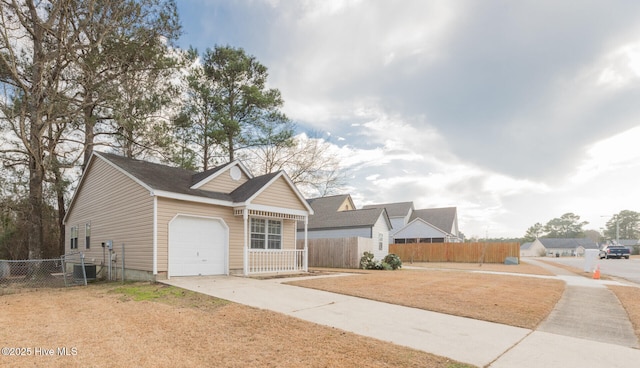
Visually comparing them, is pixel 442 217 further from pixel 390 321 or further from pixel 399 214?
pixel 390 321

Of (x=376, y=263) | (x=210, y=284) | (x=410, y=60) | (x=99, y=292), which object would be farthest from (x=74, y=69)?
(x=376, y=263)

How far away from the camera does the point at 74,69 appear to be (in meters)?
17.3

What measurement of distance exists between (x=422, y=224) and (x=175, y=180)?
2983 centimetres

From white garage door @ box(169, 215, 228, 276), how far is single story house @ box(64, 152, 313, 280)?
1.3 inches

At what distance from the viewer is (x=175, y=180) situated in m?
13.8

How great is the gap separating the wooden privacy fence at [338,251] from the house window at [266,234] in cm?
598

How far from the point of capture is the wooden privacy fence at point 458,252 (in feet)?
95.8

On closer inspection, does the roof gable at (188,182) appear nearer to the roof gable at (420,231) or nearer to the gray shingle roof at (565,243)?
the roof gable at (420,231)

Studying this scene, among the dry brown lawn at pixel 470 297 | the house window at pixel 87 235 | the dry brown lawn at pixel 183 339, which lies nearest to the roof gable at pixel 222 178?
the dry brown lawn at pixel 470 297

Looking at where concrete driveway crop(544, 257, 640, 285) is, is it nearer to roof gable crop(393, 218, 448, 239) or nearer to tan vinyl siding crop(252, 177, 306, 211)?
roof gable crop(393, 218, 448, 239)

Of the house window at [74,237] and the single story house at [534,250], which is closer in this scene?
the house window at [74,237]

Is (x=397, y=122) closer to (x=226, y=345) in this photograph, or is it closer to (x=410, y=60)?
(x=410, y=60)

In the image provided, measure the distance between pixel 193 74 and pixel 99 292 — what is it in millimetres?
17858

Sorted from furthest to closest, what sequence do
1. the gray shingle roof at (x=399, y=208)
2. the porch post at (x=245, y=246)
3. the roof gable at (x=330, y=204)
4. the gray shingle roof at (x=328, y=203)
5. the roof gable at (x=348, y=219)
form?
the gray shingle roof at (x=399, y=208)
the gray shingle roof at (x=328, y=203)
the roof gable at (x=330, y=204)
the roof gable at (x=348, y=219)
the porch post at (x=245, y=246)
